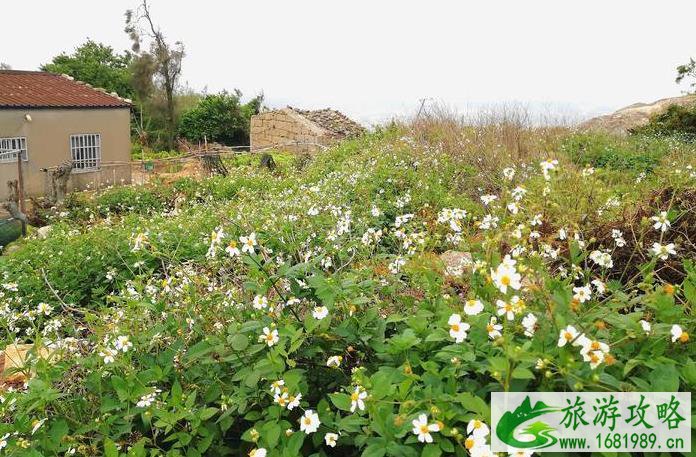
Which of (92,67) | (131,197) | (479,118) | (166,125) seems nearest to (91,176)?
(131,197)

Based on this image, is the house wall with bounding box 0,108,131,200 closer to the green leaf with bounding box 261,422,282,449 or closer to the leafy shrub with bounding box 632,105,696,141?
the leafy shrub with bounding box 632,105,696,141

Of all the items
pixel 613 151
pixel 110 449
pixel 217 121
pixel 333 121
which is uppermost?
pixel 217 121

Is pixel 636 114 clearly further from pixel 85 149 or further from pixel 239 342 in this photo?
pixel 239 342

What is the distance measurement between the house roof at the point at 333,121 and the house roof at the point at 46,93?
19.1 ft

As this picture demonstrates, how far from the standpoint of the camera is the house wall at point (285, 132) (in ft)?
54.9

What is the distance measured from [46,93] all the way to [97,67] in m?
12.9

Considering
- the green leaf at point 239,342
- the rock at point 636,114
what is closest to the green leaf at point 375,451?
the green leaf at point 239,342

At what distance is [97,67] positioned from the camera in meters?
27.5

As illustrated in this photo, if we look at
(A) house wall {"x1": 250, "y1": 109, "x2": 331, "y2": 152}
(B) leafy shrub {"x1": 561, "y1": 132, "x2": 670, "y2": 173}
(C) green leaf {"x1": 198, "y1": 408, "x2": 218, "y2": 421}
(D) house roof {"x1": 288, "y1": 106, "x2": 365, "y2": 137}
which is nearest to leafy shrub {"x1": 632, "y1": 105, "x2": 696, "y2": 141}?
(B) leafy shrub {"x1": 561, "y1": 132, "x2": 670, "y2": 173}

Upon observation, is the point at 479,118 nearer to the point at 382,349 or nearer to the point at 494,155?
the point at 494,155

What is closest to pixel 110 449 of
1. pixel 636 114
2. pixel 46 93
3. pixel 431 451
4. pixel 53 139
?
pixel 431 451

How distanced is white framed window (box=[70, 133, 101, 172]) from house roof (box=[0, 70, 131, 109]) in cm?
93

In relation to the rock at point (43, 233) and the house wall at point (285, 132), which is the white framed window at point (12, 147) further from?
the rock at point (43, 233)

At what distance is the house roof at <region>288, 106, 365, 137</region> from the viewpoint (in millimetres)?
17953
